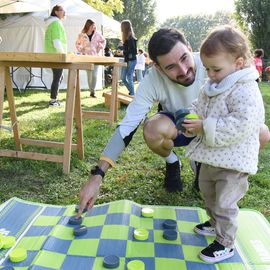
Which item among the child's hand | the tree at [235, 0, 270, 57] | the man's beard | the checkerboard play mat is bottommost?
the checkerboard play mat

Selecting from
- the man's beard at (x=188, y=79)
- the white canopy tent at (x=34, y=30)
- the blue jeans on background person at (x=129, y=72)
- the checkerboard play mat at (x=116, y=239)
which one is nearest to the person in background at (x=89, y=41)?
the blue jeans on background person at (x=129, y=72)

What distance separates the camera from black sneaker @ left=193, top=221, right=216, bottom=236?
5.78 feet

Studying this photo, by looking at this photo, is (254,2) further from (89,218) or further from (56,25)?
(89,218)

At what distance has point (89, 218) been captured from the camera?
1.88 meters

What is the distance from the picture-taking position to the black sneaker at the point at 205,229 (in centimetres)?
176

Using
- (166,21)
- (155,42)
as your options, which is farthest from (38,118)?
(166,21)

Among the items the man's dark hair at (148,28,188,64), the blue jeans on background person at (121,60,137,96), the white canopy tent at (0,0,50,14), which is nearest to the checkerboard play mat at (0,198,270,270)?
the man's dark hair at (148,28,188,64)

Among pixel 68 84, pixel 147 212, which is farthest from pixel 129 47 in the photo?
pixel 147 212

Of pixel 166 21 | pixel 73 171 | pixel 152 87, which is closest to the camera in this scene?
pixel 152 87

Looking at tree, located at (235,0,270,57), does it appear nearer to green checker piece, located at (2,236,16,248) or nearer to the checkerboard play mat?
the checkerboard play mat

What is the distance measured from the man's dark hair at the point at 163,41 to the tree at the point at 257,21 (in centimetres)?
1703

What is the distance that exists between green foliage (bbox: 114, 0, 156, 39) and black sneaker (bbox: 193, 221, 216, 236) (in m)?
27.0

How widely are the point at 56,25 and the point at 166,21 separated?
60.8m

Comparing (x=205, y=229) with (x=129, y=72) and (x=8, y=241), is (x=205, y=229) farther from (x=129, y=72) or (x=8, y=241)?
(x=129, y=72)
